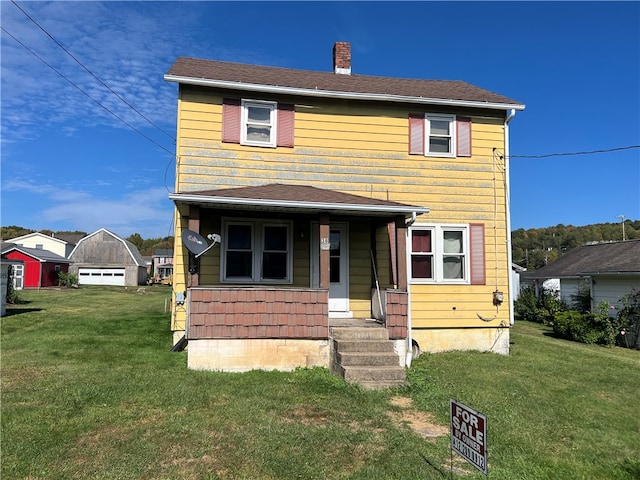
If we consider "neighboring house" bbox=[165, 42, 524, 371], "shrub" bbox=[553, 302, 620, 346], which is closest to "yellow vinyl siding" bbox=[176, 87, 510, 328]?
"neighboring house" bbox=[165, 42, 524, 371]

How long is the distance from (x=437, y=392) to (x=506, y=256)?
529 cm

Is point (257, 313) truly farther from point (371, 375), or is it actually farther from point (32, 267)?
point (32, 267)

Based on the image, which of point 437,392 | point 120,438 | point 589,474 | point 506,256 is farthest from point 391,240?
point 120,438

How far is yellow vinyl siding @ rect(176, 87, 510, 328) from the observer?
10023 millimetres

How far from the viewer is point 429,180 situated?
35.8 feet

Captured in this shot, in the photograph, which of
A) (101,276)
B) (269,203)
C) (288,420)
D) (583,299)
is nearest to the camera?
(288,420)

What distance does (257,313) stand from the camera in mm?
8148

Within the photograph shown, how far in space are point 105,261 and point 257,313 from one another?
42.5 m

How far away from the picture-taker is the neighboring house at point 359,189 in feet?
32.1

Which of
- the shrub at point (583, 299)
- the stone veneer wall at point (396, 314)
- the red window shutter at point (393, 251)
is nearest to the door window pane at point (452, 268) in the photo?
Answer: the red window shutter at point (393, 251)

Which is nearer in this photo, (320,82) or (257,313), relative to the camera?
(257,313)

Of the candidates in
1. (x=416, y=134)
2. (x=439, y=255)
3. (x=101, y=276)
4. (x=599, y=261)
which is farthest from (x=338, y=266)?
(x=101, y=276)

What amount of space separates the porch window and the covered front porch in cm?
73

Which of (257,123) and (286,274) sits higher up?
(257,123)
